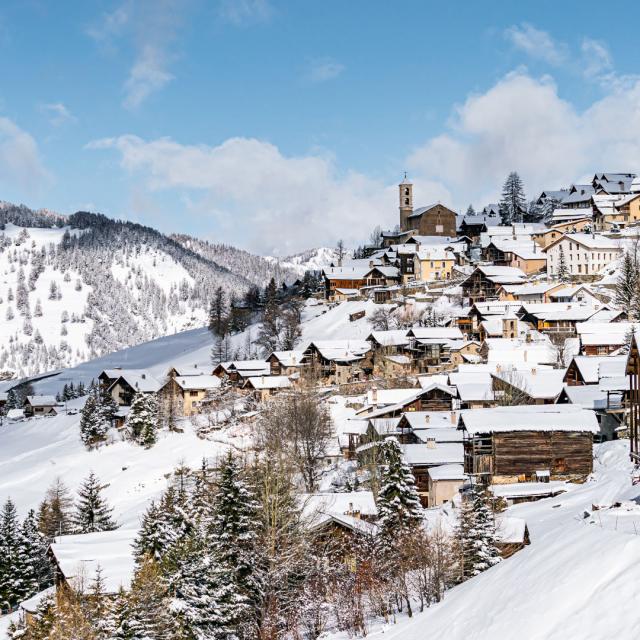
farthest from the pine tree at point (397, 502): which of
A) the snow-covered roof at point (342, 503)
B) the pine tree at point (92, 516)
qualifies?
Answer: the pine tree at point (92, 516)

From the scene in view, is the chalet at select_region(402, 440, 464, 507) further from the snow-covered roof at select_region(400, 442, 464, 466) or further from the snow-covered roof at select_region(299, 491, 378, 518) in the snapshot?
the snow-covered roof at select_region(299, 491, 378, 518)

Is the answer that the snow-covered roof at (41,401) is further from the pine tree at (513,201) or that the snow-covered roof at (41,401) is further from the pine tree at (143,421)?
the pine tree at (513,201)

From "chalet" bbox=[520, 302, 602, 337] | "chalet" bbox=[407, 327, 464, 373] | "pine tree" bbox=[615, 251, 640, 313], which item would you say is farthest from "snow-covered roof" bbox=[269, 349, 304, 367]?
"pine tree" bbox=[615, 251, 640, 313]

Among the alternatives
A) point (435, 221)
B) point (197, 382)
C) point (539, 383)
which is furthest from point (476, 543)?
point (435, 221)

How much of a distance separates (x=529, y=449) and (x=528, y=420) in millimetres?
1778

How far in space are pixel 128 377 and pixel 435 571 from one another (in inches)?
3502

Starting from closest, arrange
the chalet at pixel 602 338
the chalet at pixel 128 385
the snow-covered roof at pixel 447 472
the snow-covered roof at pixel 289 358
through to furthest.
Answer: the snow-covered roof at pixel 447 472 < the chalet at pixel 602 338 < the snow-covered roof at pixel 289 358 < the chalet at pixel 128 385

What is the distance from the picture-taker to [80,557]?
121ft

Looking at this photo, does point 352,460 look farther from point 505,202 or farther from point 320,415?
point 505,202

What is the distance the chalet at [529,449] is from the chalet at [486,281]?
56122 millimetres

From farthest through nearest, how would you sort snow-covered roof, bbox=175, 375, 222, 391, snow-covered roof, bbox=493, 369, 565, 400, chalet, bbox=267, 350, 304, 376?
snow-covered roof, bbox=175, 375, 222, 391
chalet, bbox=267, 350, 304, 376
snow-covered roof, bbox=493, 369, 565, 400

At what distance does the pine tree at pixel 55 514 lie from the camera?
56.9 m

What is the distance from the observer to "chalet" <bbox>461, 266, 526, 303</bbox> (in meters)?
106

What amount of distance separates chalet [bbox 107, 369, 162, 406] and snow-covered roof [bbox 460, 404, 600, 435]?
2507 inches
